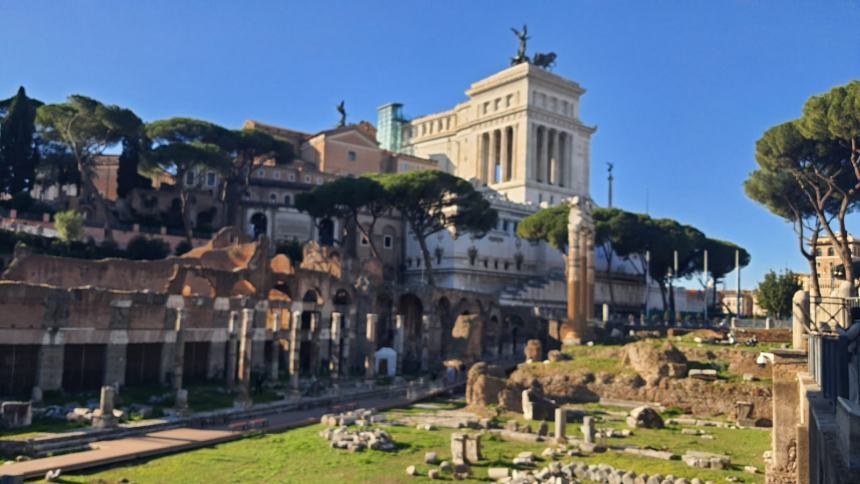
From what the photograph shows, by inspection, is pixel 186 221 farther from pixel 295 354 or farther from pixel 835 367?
pixel 835 367

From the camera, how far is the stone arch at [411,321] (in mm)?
47375

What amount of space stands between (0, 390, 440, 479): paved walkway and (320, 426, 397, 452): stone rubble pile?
2.93 meters

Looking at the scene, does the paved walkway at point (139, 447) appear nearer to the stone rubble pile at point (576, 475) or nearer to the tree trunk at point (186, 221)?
the stone rubble pile at point (576, 475)

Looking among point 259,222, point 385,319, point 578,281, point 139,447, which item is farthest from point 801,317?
point 259,222

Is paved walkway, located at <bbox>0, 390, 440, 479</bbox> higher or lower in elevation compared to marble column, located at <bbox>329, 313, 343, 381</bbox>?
lower

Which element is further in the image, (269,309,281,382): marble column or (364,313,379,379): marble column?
(364,313,379,379): marble column

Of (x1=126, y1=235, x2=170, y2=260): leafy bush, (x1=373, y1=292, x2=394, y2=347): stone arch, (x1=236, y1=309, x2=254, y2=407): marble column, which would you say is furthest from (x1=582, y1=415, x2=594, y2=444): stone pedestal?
(x1=126, y1=235, x2=170, y2=260): leafy bush

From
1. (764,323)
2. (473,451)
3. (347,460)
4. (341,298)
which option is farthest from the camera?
(341,298)

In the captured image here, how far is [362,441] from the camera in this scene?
19.9 meters

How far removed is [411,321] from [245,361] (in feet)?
72.8

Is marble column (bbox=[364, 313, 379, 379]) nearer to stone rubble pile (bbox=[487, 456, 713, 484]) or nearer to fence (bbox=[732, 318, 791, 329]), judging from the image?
fence (bbox=[732, 318, 791, 329])

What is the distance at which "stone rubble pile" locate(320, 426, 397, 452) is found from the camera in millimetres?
19672

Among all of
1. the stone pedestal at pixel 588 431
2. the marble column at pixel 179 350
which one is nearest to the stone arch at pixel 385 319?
the marble column at pixel 179 350

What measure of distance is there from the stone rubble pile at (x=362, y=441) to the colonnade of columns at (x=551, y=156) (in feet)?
200
